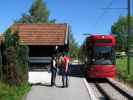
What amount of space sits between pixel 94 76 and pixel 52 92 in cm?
1204

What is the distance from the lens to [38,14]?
337ft

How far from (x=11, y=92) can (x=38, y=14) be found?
279 ft

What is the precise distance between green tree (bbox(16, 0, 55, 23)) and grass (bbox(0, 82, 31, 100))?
78654 millimetres

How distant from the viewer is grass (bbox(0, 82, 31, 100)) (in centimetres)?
1682

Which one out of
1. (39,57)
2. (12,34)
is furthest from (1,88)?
(39,57)

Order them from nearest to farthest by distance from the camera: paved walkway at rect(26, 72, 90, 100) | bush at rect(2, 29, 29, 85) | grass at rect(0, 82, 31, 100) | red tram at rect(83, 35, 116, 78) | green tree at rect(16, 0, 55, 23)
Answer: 1. grass at rect(0, 82, 31, 100)
2. paved walkway at rect(26, 72, 90, 100)
3. bush at rect(2, 29, 29, 85)
4. red tram at rect(83, 35, 116, 78)
5. green tree at rect(16, 0, 55, 23)

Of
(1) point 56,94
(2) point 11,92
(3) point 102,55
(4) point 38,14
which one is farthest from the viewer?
(4) point 38,14

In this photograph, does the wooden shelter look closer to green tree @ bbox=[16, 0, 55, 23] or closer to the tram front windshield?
the tram front windshield

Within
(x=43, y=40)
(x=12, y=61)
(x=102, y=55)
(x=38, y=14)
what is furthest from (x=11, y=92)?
(x=38, y=14)

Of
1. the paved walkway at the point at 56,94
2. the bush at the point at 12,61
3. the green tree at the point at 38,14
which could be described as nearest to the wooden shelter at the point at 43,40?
the paved walkway at the point at 56,94

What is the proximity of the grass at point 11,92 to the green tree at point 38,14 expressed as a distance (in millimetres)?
78654

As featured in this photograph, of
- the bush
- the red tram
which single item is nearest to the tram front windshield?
the red tram

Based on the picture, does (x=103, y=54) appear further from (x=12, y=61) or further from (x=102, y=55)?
(x=12, y=61)

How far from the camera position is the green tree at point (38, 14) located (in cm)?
10019
